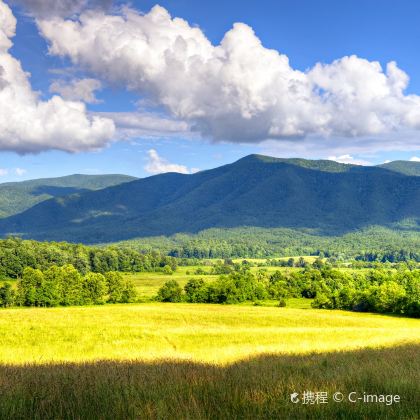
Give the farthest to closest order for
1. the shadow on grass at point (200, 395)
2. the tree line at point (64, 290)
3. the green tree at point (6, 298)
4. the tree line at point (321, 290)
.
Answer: the tree line at point (64, 290), the green tree at point (6, 298), the tree line at point (321, 290), the shadow on grass at point (200, 395)

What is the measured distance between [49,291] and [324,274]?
3382 inches

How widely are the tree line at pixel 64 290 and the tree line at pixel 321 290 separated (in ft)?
44.4

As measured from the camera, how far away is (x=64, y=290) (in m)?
121

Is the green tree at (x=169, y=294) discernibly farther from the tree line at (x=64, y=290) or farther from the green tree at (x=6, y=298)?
the green tree at (x=6, y=298)

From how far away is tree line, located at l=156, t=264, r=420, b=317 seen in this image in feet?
327

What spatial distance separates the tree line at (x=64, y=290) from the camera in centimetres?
11438

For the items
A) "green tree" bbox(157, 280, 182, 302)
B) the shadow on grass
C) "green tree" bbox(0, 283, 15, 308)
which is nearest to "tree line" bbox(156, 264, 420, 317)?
"green tree" bbox(157, 280, 182, 302)

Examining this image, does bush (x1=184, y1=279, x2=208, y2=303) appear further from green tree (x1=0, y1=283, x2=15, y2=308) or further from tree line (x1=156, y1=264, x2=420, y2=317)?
green tree (x1=0, y1=283, x2=15, y2=308)

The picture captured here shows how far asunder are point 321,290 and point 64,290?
72741 mm

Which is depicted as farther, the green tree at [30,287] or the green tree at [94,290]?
the green tree at [94,290]

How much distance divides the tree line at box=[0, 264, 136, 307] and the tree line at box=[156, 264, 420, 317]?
13.5 metres

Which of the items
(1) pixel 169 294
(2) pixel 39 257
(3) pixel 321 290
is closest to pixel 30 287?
(1) pixel 169 294

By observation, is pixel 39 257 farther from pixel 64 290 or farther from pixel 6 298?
pixel 6 298

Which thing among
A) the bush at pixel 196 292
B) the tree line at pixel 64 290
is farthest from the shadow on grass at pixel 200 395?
the bush at pixel 196 292
